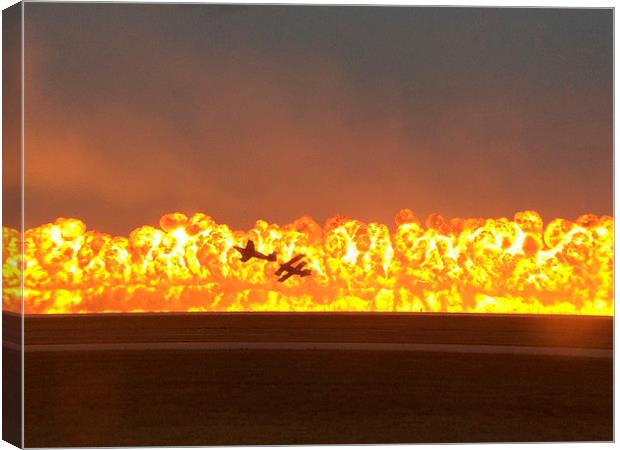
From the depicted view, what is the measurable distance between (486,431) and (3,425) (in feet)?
15.7

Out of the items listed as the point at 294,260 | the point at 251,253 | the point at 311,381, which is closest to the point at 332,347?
the point at 311,381

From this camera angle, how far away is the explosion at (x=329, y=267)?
1061 centimetres

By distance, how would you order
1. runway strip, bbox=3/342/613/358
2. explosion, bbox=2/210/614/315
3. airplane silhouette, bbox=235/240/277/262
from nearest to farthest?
runway strip, bbox=3/342/613/358
explosion, bbox=2/210/614/315
airplane silhouette, bbox=235/240/277/262

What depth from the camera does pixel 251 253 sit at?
35.4 feet

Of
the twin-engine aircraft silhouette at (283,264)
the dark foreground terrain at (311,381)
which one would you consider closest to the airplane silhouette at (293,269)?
the twin-engine aircraft silhouette at (283,264)

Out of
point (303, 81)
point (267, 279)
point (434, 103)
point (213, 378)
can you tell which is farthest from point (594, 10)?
point (213, 378)

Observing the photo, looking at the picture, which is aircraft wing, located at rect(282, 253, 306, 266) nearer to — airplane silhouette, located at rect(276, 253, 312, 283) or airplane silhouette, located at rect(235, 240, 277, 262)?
airplane silhouette, located at rect(276, 253, 312, 283)

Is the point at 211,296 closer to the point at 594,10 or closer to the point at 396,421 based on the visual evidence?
the point at 396,421

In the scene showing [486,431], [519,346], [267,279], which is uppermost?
[267,279]

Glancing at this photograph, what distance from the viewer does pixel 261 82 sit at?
1074cm

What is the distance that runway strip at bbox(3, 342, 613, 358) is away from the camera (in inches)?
414

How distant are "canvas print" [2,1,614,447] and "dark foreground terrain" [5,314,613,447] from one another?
2 centimetres

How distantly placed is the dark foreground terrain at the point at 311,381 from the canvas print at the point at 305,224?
21 mm

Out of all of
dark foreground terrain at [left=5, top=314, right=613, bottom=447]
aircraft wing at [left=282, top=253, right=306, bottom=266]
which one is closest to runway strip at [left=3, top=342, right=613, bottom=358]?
dark foreground terrain at [left=5, top=314, right=613, bottom=447]
